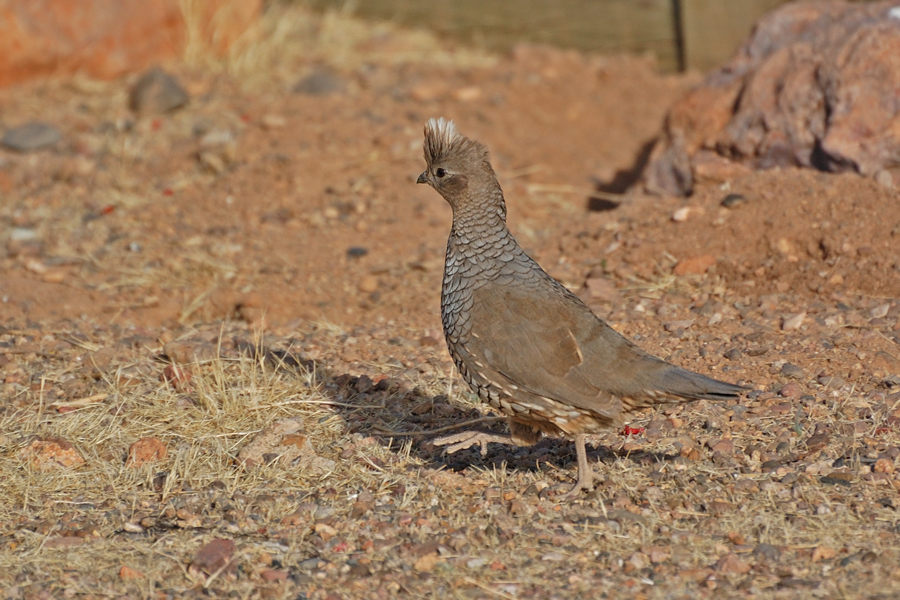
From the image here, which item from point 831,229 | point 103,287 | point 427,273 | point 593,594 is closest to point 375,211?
point 427,273

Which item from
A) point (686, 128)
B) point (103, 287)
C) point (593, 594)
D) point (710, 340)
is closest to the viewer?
point (593, 594)

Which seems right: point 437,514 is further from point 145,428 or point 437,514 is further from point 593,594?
point 145,428

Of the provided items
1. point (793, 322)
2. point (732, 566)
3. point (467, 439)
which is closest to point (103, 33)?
point (467, 439)

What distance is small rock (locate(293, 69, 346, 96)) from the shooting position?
10000 mm

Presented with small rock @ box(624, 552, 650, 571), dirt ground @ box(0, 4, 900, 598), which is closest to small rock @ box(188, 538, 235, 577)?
dirt ground @ box(0, 4, 900, 598)

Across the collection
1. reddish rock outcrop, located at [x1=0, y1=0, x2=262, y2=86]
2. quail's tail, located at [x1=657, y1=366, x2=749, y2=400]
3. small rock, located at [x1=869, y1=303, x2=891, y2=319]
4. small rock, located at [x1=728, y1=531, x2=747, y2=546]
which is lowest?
small rock, located at [x1=728, y1=531, x2=747, y2=546]

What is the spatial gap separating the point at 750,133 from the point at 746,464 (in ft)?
11.3

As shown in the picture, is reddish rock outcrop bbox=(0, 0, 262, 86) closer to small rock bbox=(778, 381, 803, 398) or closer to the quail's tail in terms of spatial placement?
small rock bbox=(778, 381, 803, 398)

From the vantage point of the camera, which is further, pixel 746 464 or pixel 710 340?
pixel 710 340

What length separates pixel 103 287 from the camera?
7000mm

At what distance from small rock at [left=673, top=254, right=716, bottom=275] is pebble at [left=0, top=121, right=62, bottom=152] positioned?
5894 mm

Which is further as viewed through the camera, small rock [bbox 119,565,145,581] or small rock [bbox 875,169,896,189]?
small rock [bbox 875,169,896,189]

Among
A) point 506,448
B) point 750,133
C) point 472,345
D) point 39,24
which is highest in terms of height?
point 39,24

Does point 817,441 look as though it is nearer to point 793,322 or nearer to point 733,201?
point 793,322
